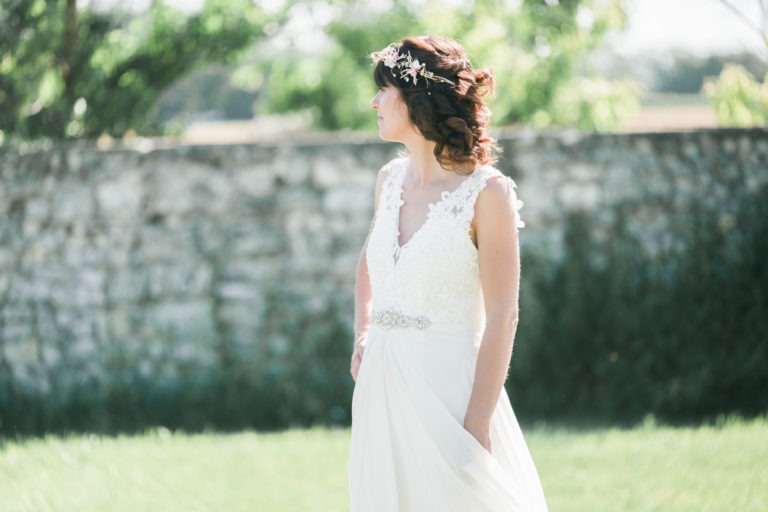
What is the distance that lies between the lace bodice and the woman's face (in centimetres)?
24

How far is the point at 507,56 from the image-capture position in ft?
66.1

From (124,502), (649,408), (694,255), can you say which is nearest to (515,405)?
(649,408)

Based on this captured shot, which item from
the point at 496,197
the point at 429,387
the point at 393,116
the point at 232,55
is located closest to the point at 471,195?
the point at 496,197

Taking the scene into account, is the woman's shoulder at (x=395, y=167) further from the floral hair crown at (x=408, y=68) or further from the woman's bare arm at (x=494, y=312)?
the woman's bare arm at (x=494, y=312)

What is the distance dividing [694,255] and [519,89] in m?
13.2

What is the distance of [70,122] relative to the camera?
9031 millimetres

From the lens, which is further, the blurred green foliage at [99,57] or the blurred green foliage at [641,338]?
the blurred green foliage at [99,57]

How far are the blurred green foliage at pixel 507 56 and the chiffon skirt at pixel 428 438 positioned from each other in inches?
566

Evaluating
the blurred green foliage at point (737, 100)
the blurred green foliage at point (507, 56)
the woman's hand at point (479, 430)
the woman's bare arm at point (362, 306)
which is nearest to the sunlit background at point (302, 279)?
the woman's bare arm at point (362, 306)

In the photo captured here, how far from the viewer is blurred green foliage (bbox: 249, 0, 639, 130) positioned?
18.7 meters

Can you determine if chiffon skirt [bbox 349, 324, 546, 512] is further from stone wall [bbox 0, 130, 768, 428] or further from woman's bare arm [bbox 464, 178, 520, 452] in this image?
stone wall [bbox 0, 130, 768, 428]

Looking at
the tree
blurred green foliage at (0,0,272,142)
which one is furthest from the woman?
the tree

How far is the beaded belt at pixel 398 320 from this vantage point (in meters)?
3.05

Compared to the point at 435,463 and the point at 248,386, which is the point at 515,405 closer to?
the point at 248,386
